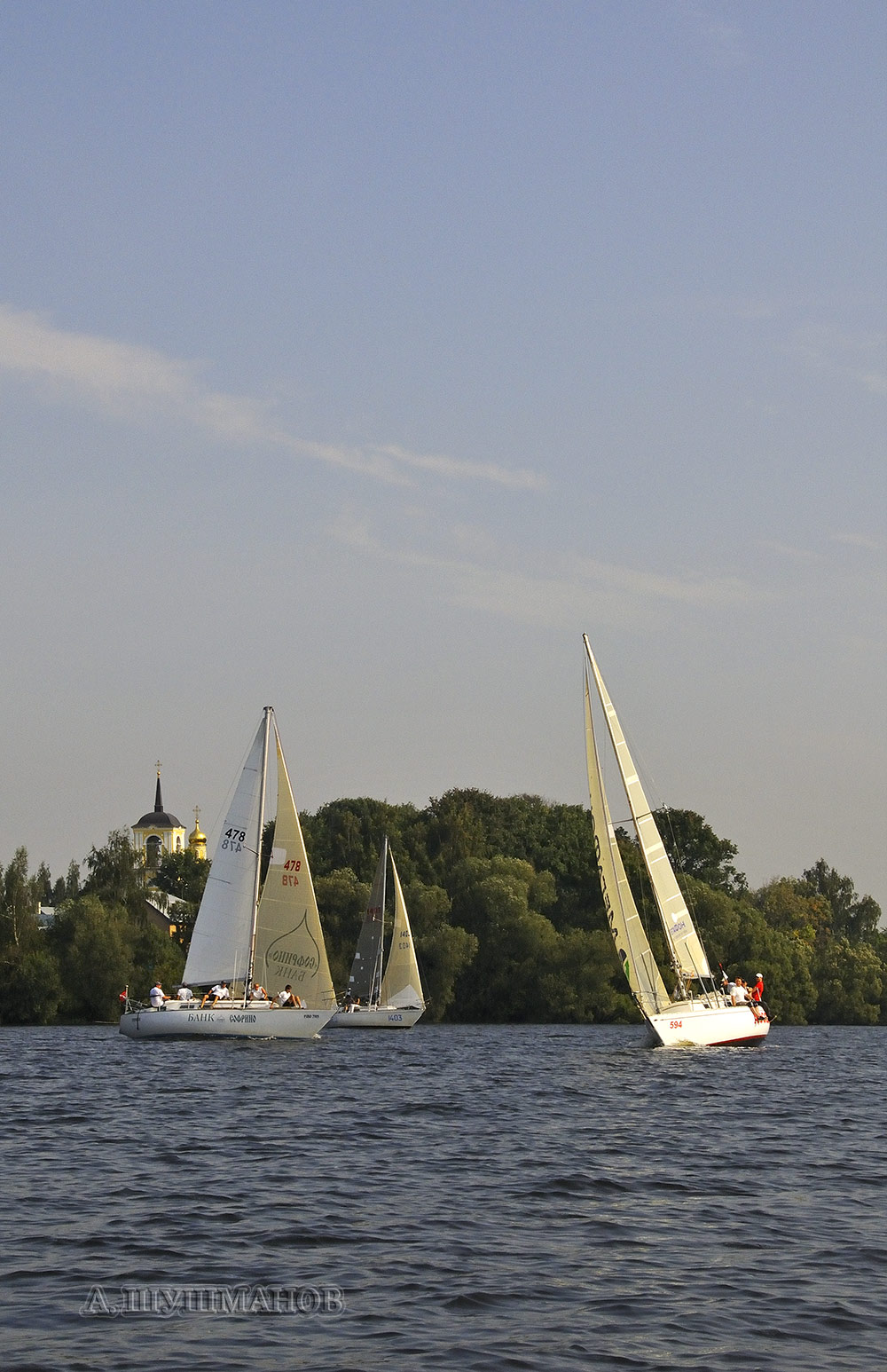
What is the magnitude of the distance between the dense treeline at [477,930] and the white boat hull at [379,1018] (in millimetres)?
8431

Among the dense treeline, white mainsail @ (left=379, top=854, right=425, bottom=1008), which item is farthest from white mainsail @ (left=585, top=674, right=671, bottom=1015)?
white mainsail @ (left=379, top=854, right=425, bottom=1008)

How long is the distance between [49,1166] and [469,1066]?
2709cm

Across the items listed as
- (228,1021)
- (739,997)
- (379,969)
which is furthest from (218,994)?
(379,969)

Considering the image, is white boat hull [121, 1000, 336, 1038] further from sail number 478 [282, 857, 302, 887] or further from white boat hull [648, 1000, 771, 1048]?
white boat hull [648, 1000, 771, 1048]

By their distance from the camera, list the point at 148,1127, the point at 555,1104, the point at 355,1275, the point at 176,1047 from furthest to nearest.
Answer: the point at 176,1047, the point at 555,1104, the point at 148,1127, the point at 355,1275

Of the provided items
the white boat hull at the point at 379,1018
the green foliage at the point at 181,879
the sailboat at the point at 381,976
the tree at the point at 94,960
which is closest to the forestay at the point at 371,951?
the sailboat at the point at 381,976

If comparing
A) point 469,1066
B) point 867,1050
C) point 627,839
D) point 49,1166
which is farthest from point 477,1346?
point 627,839

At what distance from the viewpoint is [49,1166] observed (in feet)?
74.6

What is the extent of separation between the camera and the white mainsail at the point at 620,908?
170ft

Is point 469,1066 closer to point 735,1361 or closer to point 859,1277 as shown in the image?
point 859,1277

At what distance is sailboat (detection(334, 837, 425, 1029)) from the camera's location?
83812 mm

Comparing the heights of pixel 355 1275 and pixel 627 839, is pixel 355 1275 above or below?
below

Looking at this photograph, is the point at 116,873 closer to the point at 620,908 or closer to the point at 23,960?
the point at 23,960

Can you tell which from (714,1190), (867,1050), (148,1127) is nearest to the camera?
(714,1190)
